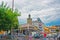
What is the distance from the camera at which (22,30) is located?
158 feet

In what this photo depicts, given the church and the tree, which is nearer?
the tree

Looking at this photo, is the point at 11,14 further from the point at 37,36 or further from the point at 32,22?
the point at 32,22

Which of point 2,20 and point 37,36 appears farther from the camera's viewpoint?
point 37,36

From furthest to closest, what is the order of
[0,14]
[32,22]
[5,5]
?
[32,22] < [5,5] < [0,14]

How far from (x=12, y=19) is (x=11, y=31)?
421 centimetres

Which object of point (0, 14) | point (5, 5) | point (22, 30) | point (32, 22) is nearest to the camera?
point (0, 14)

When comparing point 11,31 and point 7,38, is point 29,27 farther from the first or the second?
point 7,38

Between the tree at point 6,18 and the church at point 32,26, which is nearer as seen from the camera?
the tree at point 6,18

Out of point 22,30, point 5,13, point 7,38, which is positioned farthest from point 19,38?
point 22,30

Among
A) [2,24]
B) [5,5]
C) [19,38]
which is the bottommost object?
[19,38]

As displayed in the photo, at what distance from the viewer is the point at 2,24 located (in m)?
37.8

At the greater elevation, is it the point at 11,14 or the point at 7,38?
the point at 11,14

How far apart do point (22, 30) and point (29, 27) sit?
2.84 m

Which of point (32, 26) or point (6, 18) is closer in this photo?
point (6, 18)
